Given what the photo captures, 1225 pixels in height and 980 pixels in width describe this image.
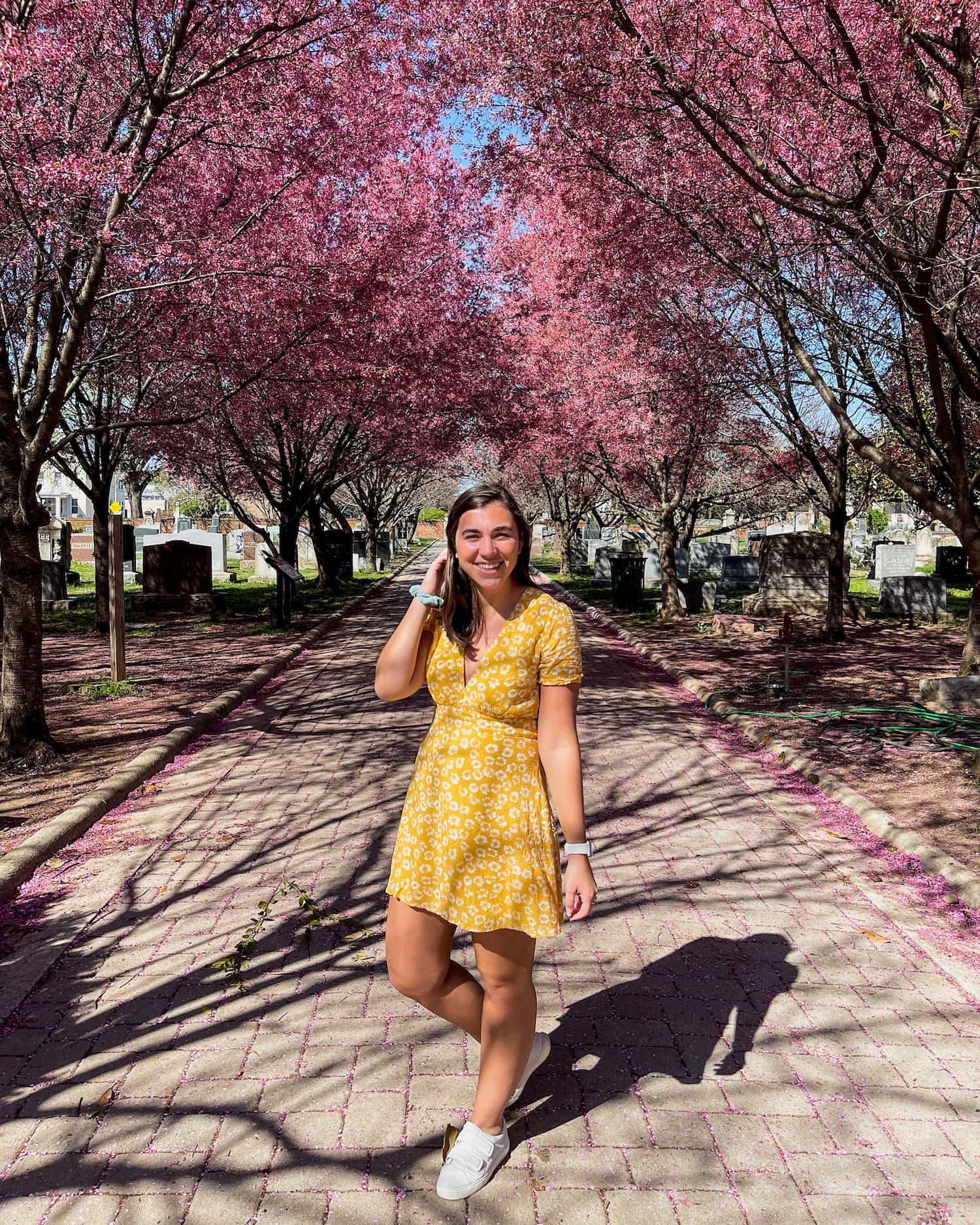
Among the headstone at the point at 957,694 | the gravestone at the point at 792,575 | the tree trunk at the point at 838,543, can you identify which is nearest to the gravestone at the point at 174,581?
the gravestone at the point at 792,575

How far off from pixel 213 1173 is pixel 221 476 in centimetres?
1973

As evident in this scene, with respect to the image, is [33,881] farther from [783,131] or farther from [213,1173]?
[783,131]

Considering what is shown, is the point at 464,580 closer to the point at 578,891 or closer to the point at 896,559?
the point at 578,891

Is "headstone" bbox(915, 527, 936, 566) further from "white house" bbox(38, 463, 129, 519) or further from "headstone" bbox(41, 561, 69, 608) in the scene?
"white house" bbox(38, 463, 129, 519)

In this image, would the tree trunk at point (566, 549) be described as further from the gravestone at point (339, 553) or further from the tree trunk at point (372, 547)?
the gravestone at point (339, 553)

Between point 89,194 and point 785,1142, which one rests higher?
point 89,194

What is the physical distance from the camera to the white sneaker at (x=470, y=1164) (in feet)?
8.49

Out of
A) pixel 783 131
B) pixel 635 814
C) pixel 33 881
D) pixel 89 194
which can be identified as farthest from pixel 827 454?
pixel 33 881

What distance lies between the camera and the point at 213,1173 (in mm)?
2715

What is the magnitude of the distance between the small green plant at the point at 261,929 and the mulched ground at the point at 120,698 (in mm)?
1787

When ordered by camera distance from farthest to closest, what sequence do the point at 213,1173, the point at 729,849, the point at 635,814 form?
the point at 635,814 < the point at 729,849 < the point at 213,1173

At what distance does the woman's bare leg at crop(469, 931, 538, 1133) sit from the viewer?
8.57ft

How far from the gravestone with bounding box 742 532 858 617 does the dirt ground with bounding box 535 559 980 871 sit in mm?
1340

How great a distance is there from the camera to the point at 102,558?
1720cm
